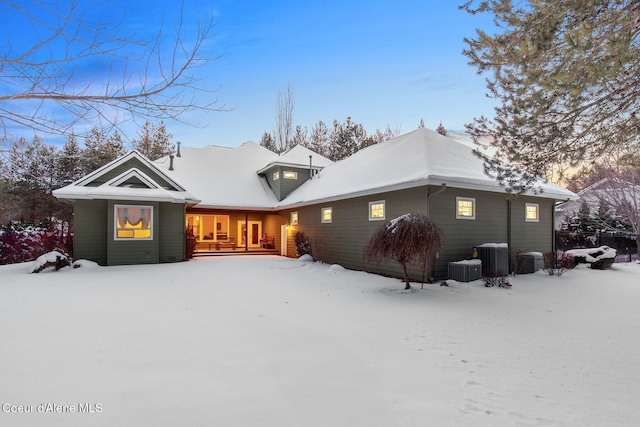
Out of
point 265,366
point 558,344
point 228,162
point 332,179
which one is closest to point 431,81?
point 332,179

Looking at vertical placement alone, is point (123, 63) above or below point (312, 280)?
above

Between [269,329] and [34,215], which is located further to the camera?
[34,215]

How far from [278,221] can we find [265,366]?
1599 cm

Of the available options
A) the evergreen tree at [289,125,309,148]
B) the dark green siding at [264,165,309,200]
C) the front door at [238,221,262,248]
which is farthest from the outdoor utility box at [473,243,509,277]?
the evergreen tree at [289,125,309,148]

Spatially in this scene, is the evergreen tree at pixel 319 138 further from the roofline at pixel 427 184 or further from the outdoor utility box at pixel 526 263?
the outdoor utility box at pixel 526 263

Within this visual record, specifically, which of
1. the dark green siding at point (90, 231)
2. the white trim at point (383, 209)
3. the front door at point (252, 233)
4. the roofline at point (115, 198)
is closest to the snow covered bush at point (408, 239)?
the white trim at point (383, 209)

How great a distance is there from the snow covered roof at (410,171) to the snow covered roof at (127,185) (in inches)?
213

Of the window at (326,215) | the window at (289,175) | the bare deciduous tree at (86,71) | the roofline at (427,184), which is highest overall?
the window at (289,175)

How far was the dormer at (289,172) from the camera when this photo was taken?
A: 18.9 meters

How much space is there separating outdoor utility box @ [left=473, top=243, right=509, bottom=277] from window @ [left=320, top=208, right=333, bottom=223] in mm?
6072

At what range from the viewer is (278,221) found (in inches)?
771

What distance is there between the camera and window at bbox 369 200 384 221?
11320mm

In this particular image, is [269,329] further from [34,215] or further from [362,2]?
[34,215]

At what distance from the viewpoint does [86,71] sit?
3.14m
